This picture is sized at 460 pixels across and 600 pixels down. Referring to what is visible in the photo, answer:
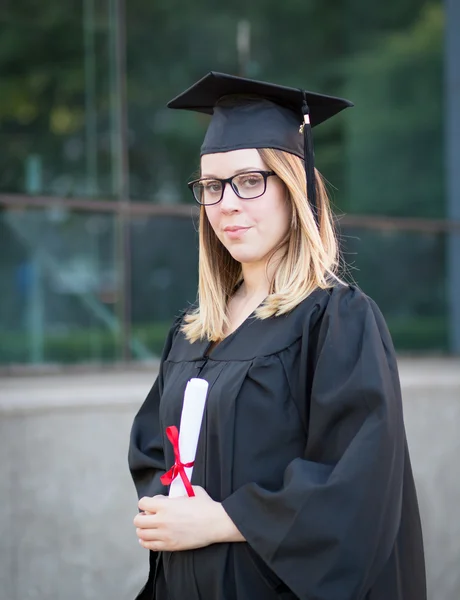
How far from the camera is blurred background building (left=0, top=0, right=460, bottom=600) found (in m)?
4.58

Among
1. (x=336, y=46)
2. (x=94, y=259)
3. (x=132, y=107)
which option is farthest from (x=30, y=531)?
(x=336, y=46)

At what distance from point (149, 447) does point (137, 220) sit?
3.87 metres

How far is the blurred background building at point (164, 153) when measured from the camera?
606 centimetres

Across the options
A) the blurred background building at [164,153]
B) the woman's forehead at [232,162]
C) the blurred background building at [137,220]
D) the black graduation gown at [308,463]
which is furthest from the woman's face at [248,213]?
the blurred background building at [164,153]

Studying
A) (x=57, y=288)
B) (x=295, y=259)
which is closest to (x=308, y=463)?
(x=295, y=259)

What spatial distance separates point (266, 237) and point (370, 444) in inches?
25.0

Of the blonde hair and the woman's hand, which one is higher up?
the blonde hair

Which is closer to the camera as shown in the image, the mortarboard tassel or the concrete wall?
the mortarboard tassel

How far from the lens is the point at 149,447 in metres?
2.58

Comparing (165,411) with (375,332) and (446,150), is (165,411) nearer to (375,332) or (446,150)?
(375,332)

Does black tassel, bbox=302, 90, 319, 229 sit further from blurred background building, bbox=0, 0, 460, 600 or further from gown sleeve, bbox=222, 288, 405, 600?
blurred background building, bbox=0, 0, 460, 600

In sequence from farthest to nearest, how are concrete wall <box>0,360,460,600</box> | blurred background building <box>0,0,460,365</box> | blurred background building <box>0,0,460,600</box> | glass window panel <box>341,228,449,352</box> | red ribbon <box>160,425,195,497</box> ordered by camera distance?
glass window panel <box>341,228,449,352</box> → blurred background building <box>0,0,460,365</box> → blurred background building <box>0,0,460,600</box> → concrete wall <box>0,360,460,600</box> → red ribbon <box>160,425,195,497</box>

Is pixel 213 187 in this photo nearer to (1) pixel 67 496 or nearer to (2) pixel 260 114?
(2) pixel 260 114

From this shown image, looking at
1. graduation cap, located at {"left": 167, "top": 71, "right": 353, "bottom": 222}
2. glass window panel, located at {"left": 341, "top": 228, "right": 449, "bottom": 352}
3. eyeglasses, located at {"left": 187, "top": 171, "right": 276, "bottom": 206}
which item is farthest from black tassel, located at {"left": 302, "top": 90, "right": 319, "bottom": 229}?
glass window panel, located at {"left": 341, "top": 228, "right": 449, "bottom": 352}
